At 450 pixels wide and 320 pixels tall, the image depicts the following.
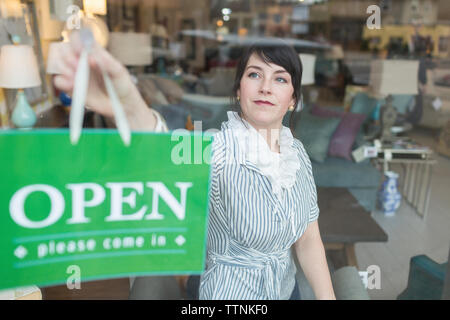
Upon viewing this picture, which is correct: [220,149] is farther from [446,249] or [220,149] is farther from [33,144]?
[446,249]

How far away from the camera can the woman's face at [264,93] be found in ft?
1.95

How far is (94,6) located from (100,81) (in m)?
0.18

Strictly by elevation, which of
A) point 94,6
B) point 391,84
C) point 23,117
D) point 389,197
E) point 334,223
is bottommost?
point 389,197

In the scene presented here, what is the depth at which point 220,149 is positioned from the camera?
2.01 ft

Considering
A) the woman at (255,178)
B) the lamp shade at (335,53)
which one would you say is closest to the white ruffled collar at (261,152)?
the woman at (255,178)

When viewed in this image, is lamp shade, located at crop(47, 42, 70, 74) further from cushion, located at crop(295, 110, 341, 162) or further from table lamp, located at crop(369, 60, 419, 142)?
table lamp, located at crop(369, 60, 419, 142)

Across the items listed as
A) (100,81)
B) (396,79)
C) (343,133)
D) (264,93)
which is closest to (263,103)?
(264,93)

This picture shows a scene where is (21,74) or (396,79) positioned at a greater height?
(21,74)

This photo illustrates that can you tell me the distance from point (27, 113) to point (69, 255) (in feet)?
0.68

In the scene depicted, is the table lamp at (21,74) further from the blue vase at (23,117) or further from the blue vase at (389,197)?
the blue vase at (389,197)

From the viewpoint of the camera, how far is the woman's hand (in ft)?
1.71

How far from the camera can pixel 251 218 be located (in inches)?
25.1

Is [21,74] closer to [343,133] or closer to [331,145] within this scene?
[331,145]
